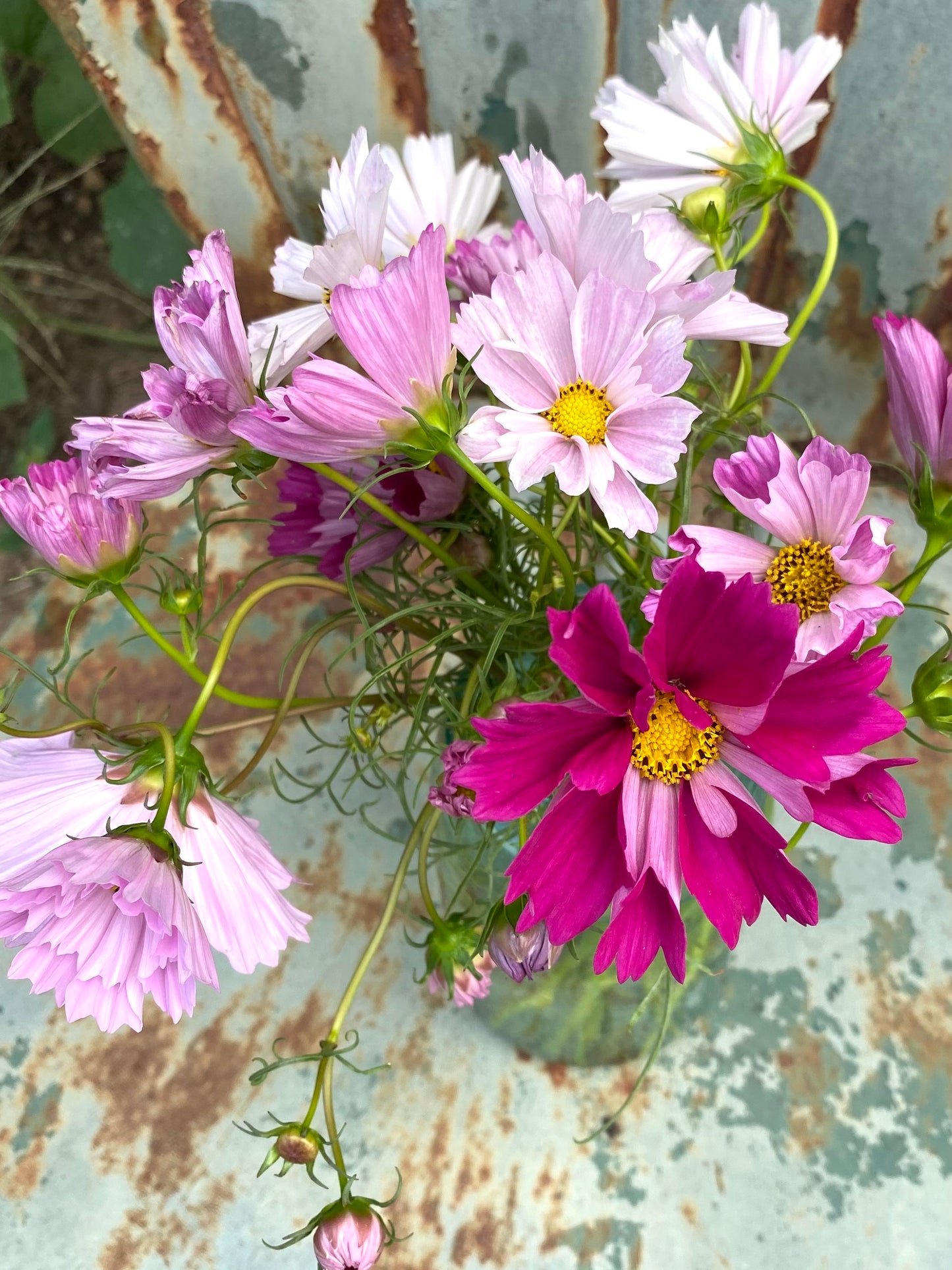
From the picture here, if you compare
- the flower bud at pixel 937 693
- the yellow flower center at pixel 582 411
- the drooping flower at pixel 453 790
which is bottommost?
the flower bud at pixel 937 693

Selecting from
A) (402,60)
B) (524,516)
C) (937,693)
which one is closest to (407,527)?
(524,516)

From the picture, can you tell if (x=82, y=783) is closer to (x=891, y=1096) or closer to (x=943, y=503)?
(x=943, y=503)

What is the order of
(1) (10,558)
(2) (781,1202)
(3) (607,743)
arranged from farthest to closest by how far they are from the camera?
(1) (10,558), (2) (781,1202), (3) (607,743)

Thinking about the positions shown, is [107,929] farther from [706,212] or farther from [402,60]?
[402,60]

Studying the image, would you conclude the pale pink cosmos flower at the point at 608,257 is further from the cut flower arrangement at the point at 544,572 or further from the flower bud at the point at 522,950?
the flower bud at the point at 522,950

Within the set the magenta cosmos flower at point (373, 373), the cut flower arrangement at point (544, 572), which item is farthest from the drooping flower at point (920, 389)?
the magenta cosmos flower at point (373, 373)

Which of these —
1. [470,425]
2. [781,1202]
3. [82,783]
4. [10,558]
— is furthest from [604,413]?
[10,558]

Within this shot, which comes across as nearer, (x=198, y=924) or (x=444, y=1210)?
(x=198, y=924)

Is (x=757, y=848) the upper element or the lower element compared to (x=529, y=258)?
lower
